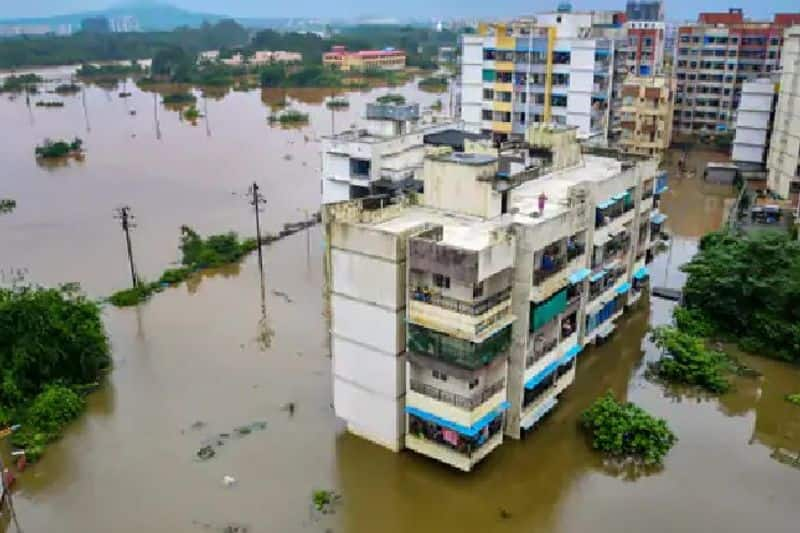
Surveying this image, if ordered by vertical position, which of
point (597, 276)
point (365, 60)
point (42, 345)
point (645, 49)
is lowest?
point (42, 345)

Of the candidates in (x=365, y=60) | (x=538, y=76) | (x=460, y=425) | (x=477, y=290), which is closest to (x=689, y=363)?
(x=460, y=425)

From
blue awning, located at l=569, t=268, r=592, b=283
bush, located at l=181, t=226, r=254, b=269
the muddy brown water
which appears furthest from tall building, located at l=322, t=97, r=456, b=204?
blue awning, located at l=569, t=268, r=592, b=283

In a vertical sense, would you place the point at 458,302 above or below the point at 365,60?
below

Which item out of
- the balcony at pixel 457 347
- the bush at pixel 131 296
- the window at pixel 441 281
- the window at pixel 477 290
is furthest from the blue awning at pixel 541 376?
the bush at pixel 131 296

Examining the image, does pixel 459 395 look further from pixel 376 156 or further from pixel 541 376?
pixel 376 156

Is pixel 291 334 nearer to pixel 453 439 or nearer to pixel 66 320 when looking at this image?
pixel 66 320

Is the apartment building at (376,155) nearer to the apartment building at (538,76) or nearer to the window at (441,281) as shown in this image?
the apartment building at (538,76)
